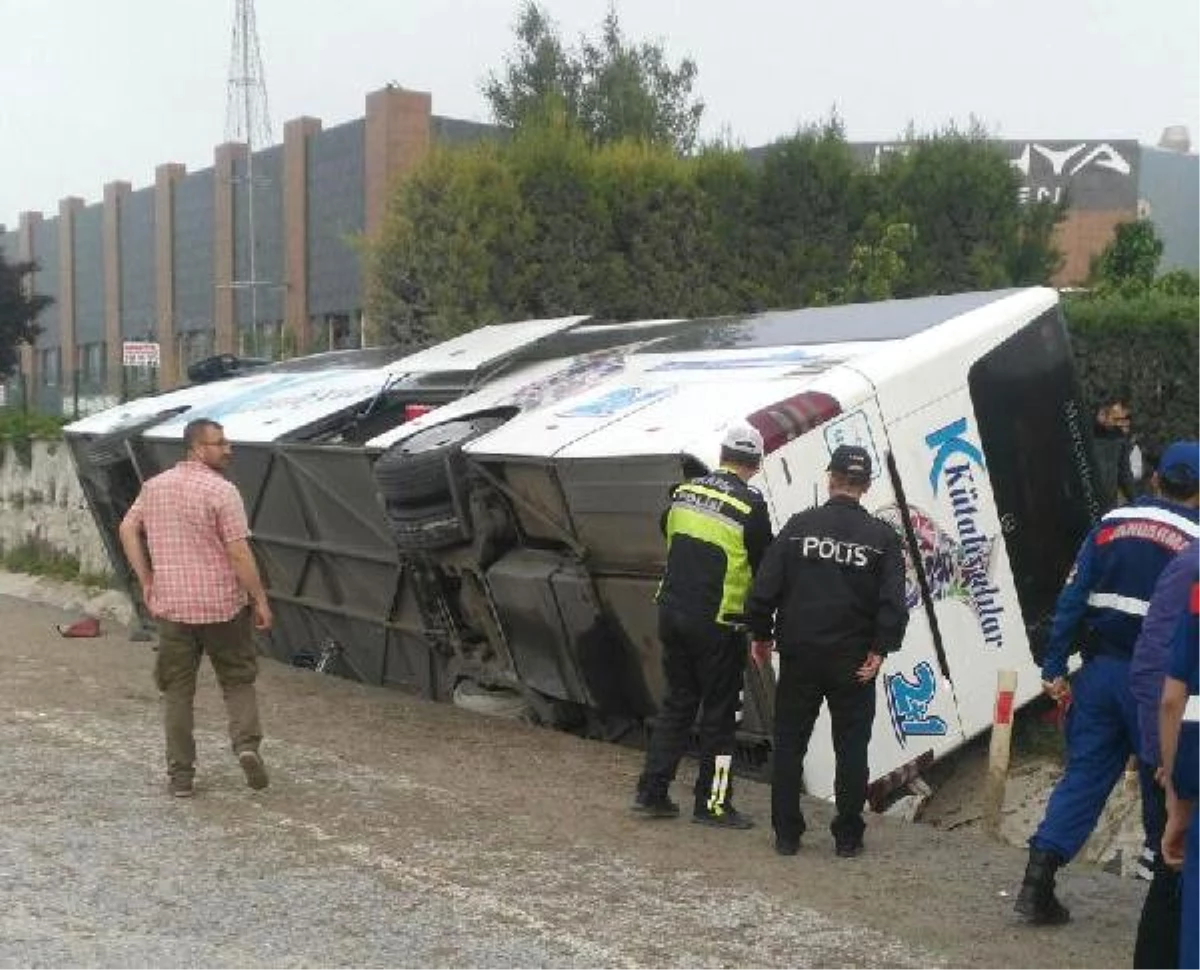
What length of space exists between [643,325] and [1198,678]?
6.75 meters

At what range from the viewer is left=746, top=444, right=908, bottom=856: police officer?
580cm

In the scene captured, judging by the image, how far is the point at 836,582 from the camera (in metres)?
5.82

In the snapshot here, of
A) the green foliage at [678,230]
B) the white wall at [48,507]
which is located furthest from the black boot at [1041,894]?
the green foliage at [678,230]

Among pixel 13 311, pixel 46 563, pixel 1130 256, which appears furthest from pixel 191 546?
pixel 13 311

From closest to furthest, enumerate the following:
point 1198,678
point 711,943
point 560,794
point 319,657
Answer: point 1198,678, point 711,943, point 560,794, point 319,657

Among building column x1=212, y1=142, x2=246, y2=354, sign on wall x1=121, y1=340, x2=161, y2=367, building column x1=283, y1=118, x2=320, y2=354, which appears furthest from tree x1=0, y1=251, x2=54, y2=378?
sign on wall x1=121, y1=340, x2=161, y2=367

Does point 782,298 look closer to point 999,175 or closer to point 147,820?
point 999,175

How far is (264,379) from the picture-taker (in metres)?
12.2

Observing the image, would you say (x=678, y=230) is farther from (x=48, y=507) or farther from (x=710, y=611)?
(x=710, y=611)

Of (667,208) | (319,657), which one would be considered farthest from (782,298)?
(319,657)

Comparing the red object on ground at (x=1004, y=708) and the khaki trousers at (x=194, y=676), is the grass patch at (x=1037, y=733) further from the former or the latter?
the khaki trousers at (x=194, y=676)

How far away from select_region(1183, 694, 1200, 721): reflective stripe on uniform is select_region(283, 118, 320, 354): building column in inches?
1529

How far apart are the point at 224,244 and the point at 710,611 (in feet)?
143

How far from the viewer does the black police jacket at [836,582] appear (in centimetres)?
578
